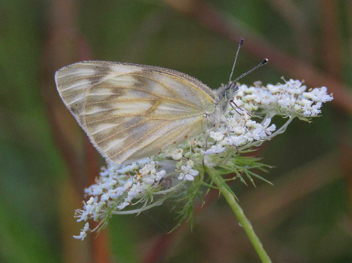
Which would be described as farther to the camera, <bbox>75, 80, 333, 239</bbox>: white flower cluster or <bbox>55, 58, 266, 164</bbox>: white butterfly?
<bbox>55, 58, 266, 164</bbox>: white butterfly

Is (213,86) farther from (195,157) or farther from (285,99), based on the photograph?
(195,157)

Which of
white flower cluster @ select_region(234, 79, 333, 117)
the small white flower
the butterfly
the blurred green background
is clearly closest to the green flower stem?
the small white flower

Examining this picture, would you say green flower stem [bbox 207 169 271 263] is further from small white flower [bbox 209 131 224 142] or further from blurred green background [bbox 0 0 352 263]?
blurred green background [bbox 0 0 352 263]

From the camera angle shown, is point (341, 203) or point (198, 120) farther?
point (341, 203)

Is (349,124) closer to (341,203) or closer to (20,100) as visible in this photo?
(341,203)

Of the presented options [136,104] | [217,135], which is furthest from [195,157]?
[136,104]

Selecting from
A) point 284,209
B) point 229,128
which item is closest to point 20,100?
point 229,128
